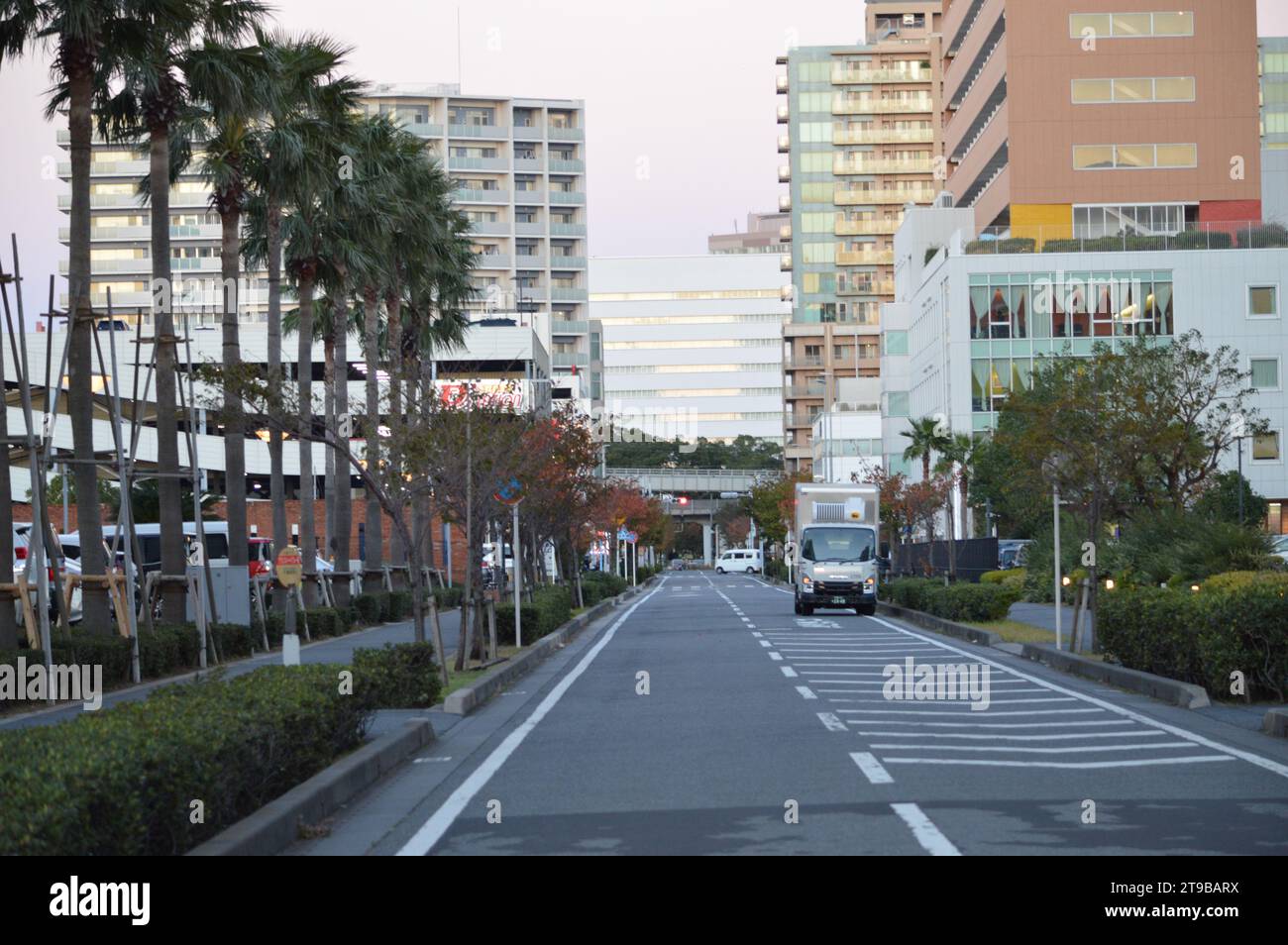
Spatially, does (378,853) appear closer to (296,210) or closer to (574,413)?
(296,210)

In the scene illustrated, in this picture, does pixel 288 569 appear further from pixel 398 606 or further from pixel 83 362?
pixel 398 606

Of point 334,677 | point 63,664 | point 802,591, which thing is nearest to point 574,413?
point 802,591

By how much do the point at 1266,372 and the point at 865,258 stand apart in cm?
8429

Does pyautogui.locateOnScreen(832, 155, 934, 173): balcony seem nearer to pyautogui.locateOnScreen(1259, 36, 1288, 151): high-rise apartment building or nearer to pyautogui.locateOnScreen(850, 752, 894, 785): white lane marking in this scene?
pyautogui.locateOnScreen(1259, 36, 1288, 151): high-rise apartment building

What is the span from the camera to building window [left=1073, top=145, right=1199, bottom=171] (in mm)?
75312

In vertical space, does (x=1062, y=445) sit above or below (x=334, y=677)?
above

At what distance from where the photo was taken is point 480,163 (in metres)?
144

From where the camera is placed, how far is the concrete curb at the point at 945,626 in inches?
1180

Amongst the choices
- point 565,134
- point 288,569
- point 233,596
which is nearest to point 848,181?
point 565,134

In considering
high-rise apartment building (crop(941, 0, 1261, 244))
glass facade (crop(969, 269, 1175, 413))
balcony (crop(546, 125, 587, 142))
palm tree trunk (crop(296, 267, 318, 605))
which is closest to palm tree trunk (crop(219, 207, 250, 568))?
palm tree trunk (crop(296, 267, 318, 605))

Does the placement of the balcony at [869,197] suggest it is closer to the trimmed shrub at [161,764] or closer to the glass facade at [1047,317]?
the glass facade at [1047,317]

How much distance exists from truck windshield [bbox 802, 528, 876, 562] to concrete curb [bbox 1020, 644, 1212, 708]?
16958 millimetres

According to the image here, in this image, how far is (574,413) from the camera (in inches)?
1898
